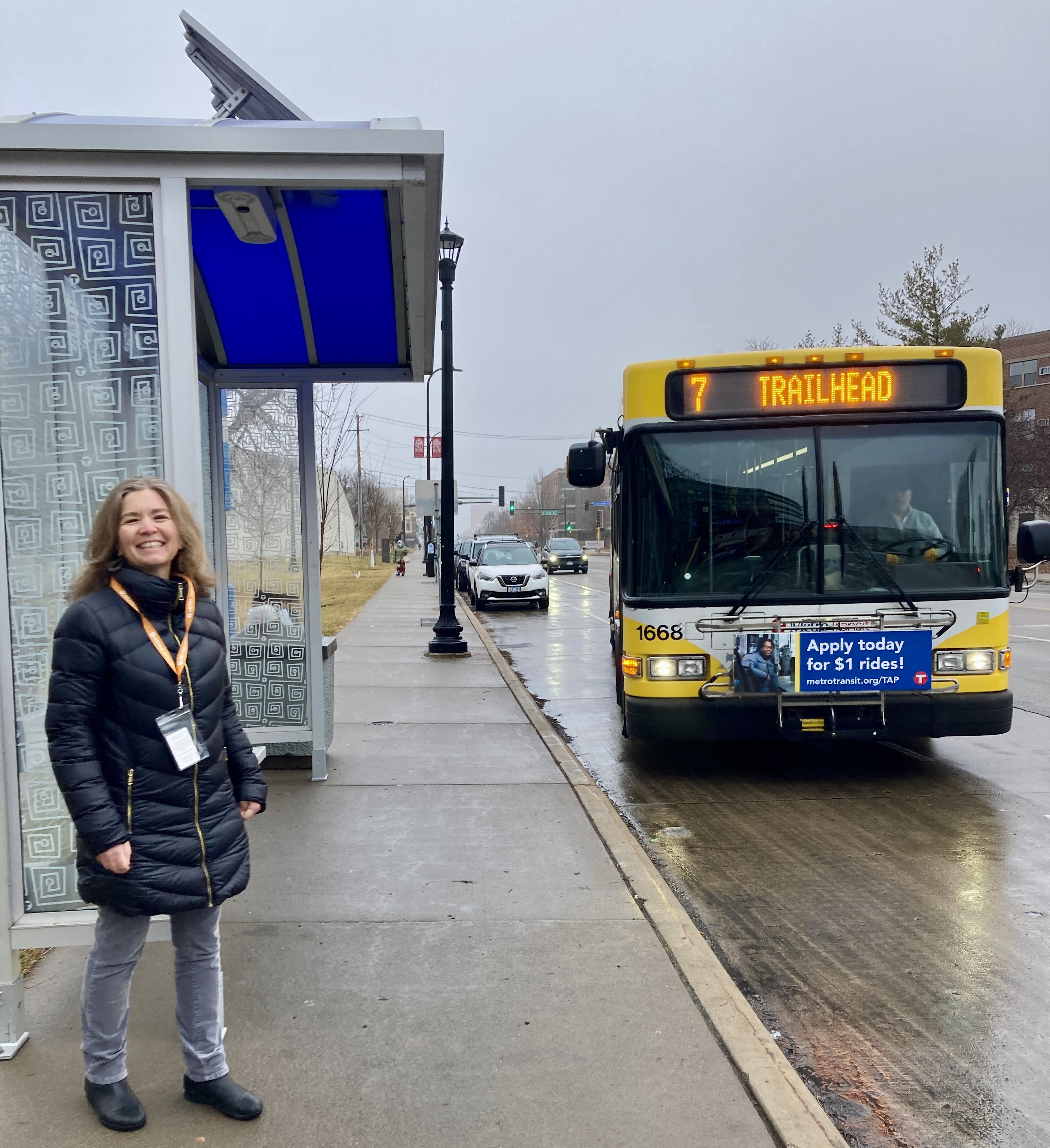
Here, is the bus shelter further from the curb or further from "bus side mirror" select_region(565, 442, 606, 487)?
"bus side mirror" select_region(565, 442, 606, 487)

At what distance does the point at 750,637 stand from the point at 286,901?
3.38 meters

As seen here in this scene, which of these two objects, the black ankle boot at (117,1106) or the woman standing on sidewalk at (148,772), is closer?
the woman standing on sidewalk at (148,772)

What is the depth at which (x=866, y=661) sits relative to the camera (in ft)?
20.3

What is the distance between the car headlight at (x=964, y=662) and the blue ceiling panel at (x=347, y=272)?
4.07m

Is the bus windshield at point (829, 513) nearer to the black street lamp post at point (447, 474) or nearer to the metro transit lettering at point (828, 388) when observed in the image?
the metro transit lettering at point (828, 388)

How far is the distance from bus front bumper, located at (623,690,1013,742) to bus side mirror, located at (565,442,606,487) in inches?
70.0

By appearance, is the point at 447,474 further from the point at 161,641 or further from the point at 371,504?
the point at 371,504

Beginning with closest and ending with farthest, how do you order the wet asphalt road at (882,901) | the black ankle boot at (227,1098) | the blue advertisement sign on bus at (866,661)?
the black ankle boot at (227,1098), the wet asphalt road at (882,901), the blue advertisement sign on bus at (866,661)

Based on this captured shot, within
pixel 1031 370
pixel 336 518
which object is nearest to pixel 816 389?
pixel 1031 370

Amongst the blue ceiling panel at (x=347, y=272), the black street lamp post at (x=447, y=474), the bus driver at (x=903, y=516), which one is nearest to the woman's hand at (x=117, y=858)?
the blue ceiling panel at (x=347, y=272)

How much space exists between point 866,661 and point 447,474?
9365mm

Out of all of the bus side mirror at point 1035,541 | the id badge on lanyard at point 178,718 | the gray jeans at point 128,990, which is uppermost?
the bus side mirror at point 1035,541

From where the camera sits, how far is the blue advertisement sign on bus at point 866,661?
618 centimetres

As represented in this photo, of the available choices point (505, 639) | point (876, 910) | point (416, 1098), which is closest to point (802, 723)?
point (876, 910)
